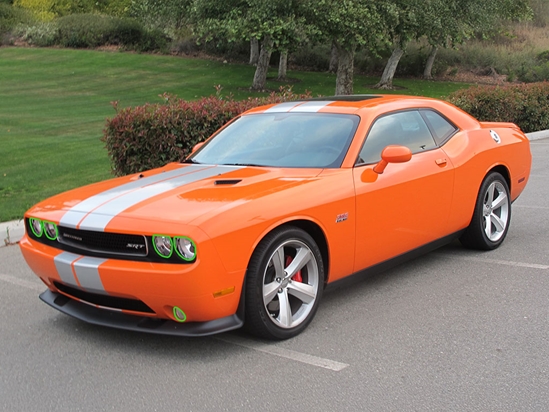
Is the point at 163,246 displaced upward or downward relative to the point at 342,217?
upward

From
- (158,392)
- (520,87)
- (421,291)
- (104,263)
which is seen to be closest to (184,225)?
(104,263)

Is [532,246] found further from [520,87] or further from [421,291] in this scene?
[520,87]

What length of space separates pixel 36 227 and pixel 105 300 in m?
0.78

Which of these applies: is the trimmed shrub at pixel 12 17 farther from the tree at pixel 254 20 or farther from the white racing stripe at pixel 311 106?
the white racing stripe at pixel 311 106

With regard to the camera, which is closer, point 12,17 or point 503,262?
Result: point 503,262

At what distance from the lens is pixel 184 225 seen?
3.86 meters

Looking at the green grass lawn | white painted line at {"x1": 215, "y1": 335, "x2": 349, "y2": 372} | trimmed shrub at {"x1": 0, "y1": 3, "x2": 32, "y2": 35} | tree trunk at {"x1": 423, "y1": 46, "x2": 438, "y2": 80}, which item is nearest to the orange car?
white painted line at {"x1": 215, "y1": 335, "x2": 349, "y2": 372}

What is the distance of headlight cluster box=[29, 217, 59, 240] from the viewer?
14.4 ft

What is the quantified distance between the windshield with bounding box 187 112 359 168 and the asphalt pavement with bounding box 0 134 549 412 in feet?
3.69

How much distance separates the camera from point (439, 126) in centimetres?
598

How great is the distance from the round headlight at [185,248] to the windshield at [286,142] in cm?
142

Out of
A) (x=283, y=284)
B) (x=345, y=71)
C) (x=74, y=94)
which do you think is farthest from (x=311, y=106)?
(x=74, y=94)

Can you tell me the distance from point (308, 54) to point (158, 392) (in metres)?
38.2

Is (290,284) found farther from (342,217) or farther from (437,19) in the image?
(437,19)
